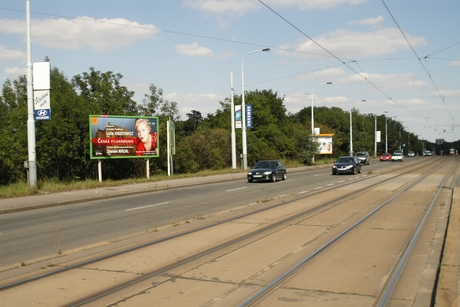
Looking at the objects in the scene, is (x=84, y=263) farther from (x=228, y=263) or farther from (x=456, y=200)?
(x=456, y=200)

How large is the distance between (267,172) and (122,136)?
9658 mm

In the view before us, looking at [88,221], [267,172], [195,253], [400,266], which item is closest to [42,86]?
[88,221]

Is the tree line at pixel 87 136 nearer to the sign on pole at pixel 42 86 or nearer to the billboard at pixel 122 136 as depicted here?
the billboard at pixel 122 136

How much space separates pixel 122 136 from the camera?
30828 millimetres

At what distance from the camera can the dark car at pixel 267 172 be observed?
29.7 metres

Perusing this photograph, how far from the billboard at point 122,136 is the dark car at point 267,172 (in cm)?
741

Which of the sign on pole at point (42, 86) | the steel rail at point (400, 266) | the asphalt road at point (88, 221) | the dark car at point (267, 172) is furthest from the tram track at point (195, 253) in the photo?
the dark car at point (267, 172)

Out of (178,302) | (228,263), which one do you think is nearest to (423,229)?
(228,263)

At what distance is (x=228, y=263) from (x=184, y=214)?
6.93m

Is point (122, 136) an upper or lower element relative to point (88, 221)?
upper

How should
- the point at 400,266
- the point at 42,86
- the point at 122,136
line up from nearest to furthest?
1. the point at 400,266
2. the point at 42,86
3. the point at 122,136

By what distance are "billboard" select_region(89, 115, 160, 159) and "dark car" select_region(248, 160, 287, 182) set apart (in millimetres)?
7411

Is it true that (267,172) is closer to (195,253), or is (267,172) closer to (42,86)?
(42,86)

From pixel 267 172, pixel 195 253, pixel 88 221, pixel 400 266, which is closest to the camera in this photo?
pixel 400 266
